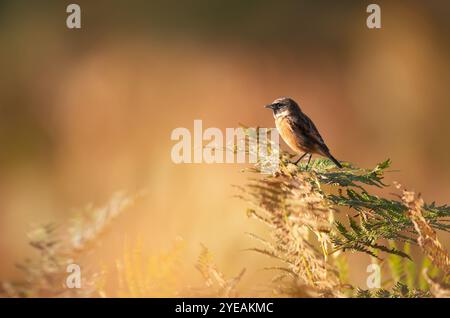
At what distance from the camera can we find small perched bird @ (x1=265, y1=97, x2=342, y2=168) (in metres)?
5.02

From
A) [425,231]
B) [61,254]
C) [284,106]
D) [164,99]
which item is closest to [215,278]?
[61,254]

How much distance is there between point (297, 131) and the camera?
5098 millimetres

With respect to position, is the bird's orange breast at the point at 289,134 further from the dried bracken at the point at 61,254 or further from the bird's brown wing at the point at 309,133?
the dried bracken at the point at 61,254

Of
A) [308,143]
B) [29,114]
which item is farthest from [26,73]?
[308,143]

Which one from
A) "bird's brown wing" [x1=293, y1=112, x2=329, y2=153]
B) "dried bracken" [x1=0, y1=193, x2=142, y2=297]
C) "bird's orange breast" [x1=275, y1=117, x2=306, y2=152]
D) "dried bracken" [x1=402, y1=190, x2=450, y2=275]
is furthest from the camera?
"bird's orange breast" [x1=275, y1=117, x2=306, y2=152]

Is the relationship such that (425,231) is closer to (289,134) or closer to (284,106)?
(289,134)

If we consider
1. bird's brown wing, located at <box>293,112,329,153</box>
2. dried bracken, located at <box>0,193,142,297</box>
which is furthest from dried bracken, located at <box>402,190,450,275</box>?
bird's brown wing, located at <box>293,112,329,153</box>

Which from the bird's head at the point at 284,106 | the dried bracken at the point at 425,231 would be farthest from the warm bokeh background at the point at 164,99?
the dried bracken at the point at 425,231

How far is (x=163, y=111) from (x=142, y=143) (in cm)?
76

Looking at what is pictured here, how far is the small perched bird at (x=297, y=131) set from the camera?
16.5ft

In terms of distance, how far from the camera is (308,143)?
506 cm

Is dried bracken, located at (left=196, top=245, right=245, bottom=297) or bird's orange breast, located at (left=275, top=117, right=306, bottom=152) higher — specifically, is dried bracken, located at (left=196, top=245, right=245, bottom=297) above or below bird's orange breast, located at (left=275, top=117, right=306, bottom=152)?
below

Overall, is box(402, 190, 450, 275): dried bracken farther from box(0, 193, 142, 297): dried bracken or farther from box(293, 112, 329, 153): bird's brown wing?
box(293, 112, 329, 153): bird's brown wing

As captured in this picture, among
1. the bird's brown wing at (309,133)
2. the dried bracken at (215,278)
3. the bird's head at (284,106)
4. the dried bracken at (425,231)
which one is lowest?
the dried bracken at (215,278)
